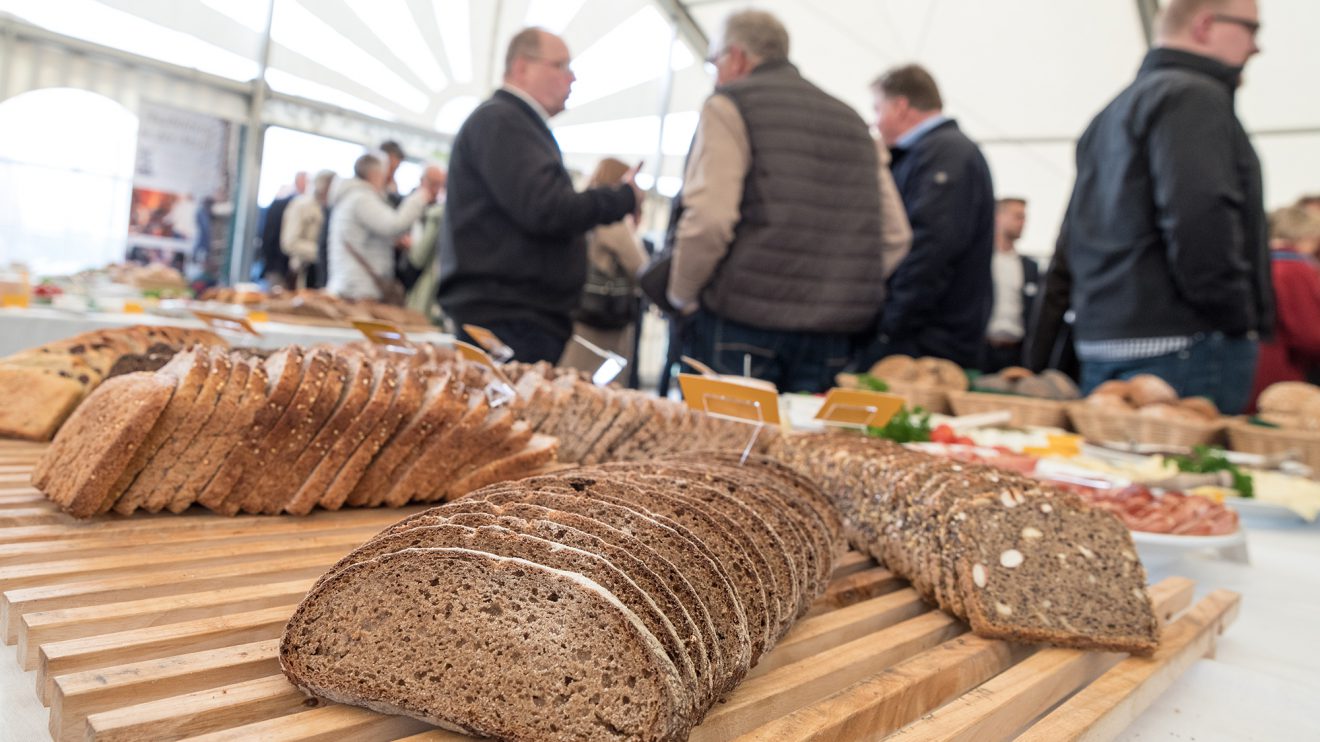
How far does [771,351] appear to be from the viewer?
4.57m

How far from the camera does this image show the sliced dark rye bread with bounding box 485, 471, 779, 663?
126cm

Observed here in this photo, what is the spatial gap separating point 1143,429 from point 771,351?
1.76 m

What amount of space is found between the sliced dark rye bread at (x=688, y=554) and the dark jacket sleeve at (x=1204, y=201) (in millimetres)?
3887

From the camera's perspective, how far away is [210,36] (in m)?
9.53

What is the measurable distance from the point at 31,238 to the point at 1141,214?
32.9ft

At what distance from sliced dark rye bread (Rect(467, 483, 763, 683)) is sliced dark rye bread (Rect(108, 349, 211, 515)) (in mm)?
795

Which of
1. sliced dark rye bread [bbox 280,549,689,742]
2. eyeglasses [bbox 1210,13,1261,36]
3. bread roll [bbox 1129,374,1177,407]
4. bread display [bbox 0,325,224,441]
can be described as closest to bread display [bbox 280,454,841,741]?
sliced dark rye bread [bbox 280,549,689,742]

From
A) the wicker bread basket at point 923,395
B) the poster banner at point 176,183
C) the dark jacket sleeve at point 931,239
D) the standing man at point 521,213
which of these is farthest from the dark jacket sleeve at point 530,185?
the poster banner at point 176,183

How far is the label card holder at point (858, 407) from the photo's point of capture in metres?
2.08

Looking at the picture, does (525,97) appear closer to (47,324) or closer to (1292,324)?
(47,324)

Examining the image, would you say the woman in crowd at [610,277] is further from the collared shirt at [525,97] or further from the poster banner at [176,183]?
the poster banner at [176,183]

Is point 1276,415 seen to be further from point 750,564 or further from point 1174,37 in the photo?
point 750,564

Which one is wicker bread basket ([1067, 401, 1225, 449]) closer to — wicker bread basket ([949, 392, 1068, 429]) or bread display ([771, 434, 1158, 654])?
wicker bread basket ([949, 392, 1068, 429])

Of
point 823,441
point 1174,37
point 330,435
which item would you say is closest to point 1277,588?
point 823,441
